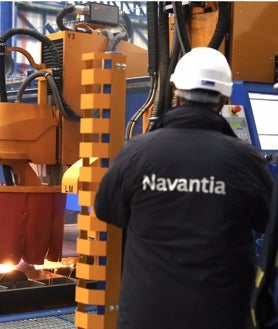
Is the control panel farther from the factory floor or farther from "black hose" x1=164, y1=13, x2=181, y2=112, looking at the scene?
the factory floor

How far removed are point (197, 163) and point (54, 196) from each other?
286 centimetres

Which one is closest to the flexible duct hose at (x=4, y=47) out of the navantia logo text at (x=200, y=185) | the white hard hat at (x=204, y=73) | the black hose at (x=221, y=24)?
the black hose at (x=221, y=24)

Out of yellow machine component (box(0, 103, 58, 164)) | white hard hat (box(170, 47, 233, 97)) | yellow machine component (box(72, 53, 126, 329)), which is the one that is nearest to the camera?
white hard hat (box(170, 47, 233, 97))

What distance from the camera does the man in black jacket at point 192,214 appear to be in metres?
2.22

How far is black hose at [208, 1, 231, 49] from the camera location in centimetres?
367

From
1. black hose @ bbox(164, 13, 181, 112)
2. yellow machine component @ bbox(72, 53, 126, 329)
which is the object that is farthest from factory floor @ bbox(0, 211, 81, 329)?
black hose @ bbox(164, 13, 181, 112)

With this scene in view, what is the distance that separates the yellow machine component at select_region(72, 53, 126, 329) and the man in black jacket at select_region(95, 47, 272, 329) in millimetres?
779

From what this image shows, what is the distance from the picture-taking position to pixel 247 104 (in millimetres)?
3662

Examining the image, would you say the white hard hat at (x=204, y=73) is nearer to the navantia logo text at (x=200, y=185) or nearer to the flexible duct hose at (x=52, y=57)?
the navantia logo text at (x=200, y=185)

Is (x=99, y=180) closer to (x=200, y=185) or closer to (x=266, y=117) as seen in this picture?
(x=200, y=185)

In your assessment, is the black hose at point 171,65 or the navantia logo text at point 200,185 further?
the black hose at point 171,65

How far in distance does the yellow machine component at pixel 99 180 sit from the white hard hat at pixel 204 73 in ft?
2.64

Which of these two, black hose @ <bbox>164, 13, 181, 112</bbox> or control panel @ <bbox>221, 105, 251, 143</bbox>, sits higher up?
black hose @ <bbox>164, 13, 181, 112</bbox>

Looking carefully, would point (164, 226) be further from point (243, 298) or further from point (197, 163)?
point (243, 298)
